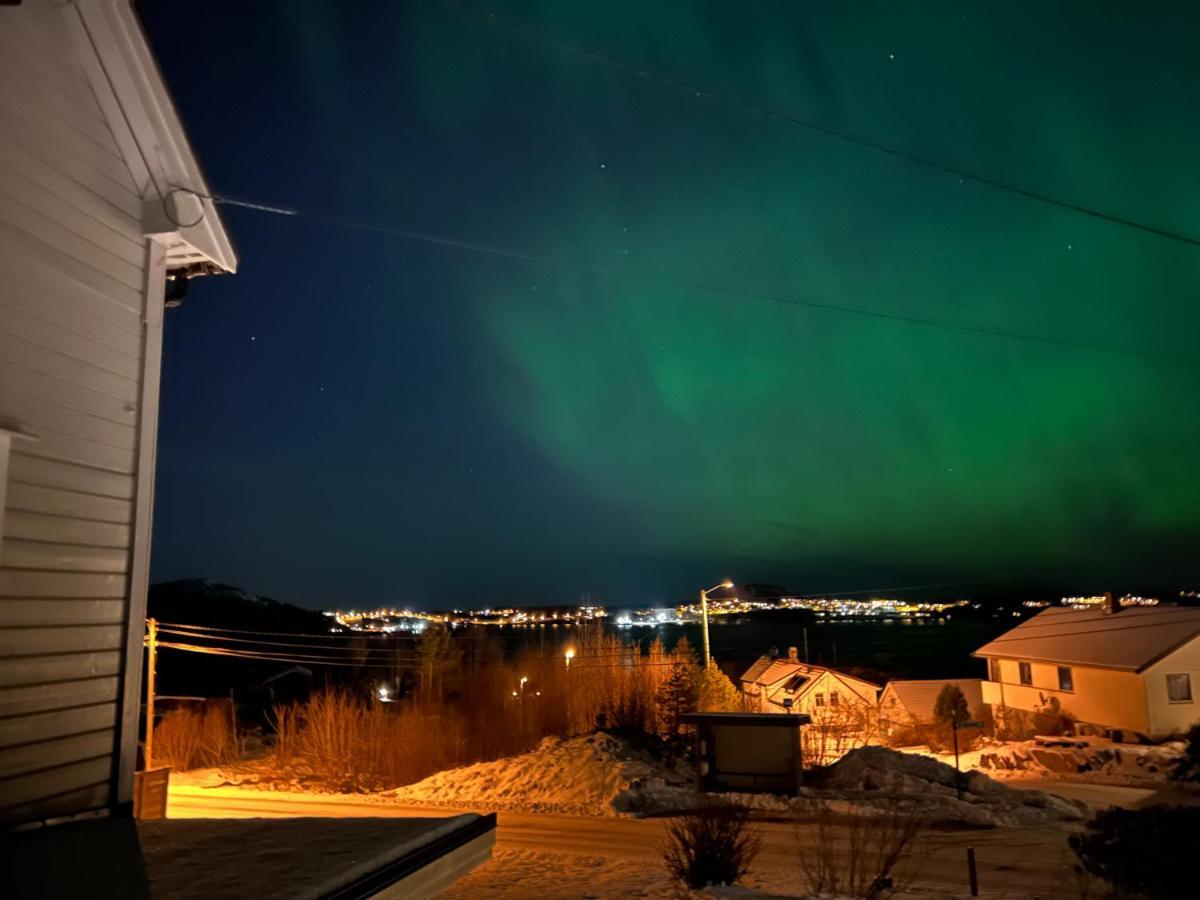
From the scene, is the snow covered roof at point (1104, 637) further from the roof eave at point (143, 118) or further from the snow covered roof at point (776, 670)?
the roof eave at point (143, 118)

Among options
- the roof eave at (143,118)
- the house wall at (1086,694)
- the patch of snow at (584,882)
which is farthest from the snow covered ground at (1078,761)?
the roof eave at (143,118)

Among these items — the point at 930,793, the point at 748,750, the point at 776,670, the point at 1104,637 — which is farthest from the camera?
the point at 776,670

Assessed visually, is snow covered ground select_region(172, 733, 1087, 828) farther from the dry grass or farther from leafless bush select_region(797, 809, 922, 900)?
leafless bush select_region(797, 809, 922, 900)

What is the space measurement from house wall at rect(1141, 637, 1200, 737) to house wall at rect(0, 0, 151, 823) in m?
41.7

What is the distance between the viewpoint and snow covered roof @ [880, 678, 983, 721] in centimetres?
4962

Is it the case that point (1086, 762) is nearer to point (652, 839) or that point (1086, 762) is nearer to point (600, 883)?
point (652, 839)

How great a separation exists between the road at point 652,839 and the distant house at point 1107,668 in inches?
933

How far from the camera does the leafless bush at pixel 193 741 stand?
2517cm

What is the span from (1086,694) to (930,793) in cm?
2393

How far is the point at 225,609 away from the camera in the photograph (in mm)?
95000

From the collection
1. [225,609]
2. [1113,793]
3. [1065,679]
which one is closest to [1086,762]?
[1113,793]

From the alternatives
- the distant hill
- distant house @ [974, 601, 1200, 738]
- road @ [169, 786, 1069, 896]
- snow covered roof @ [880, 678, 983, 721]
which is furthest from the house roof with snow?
the distant hill

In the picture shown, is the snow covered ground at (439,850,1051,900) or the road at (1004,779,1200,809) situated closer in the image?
the snow covered ground at (439,850,1051,900)

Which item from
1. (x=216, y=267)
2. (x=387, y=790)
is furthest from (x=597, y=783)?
(x=216, y=267)
